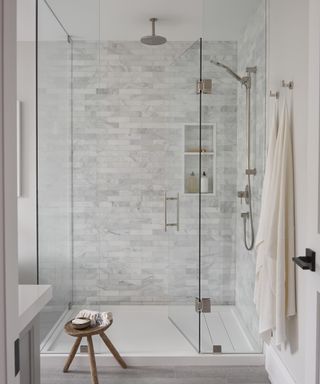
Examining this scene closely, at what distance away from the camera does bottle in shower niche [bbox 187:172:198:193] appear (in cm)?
279

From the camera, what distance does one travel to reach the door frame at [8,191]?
76 centimetres

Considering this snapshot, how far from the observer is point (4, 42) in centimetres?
75

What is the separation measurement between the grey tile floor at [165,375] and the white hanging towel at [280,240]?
516 millimetres

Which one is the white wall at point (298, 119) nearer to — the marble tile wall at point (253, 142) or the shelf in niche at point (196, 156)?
the marble tile wall at point (253, 142)

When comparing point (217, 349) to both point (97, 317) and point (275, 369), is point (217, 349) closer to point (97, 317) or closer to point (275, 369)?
point (275, 369)

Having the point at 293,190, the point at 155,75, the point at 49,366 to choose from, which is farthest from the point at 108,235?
the point at 293,190

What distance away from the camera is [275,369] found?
2328 mm

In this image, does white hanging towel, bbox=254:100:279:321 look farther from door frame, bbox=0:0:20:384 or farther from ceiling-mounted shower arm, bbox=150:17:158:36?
door frame, bbox=0:0:20:384

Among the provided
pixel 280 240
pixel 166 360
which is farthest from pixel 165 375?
pixel 280 240

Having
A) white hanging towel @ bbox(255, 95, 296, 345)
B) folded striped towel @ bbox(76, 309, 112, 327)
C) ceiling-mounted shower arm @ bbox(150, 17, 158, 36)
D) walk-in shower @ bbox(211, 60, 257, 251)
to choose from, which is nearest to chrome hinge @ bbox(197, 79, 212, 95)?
walk-in shower @ bbox(211, 60, 257, 251)

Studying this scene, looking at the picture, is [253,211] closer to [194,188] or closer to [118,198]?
[194,188]

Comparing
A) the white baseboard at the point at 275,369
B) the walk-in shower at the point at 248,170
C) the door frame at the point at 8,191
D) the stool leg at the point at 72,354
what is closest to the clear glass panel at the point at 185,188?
the walk-in shower at the point at 248,170

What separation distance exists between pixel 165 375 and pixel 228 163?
4.89ft

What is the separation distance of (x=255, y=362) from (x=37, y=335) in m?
1.80
